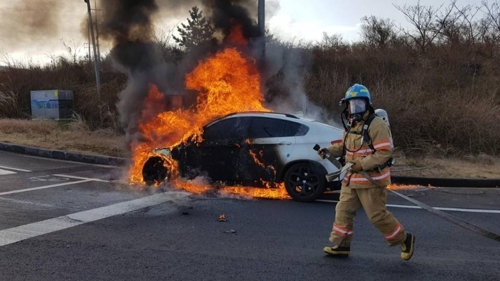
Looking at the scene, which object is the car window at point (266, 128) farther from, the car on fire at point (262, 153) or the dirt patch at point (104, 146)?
the dirt patch at point (104, 146)

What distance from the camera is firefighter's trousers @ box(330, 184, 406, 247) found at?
159 inches

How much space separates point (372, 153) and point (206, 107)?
5.01 m

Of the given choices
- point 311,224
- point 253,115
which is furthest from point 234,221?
point 253,115

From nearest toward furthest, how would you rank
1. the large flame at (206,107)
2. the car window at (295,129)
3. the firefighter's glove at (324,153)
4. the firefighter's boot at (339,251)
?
the firefighter's boot at (339,251) → the firefighter's glove at (324,153) → the car window at (295,129) → the large flame at (206,107)

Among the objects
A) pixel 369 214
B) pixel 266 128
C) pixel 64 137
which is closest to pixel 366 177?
pixel 369 214

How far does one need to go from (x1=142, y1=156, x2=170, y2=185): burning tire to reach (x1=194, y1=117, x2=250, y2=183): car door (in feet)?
2.82

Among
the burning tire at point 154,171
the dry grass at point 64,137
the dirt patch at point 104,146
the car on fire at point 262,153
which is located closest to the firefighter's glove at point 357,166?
the car on fire at point 262,153

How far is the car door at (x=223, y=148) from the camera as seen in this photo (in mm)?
7207

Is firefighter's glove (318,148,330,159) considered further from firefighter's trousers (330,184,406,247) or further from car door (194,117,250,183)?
car door (194,117,250,183)

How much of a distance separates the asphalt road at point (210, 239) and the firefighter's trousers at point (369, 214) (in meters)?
0.24

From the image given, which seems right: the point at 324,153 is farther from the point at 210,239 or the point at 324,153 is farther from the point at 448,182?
the point at 448,182

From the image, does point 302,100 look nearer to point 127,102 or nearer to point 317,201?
point 127,102

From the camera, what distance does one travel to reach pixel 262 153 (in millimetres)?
7051

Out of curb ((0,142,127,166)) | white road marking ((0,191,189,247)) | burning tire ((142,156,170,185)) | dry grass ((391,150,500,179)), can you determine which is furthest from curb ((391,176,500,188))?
curb ((0,142,127,166))
